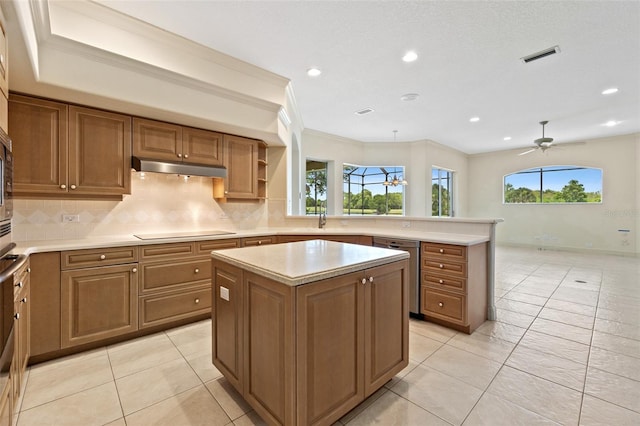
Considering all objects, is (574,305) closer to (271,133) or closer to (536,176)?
(271,133)

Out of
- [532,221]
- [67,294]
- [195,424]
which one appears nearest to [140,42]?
[67,294]

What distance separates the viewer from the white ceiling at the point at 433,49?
2455mm

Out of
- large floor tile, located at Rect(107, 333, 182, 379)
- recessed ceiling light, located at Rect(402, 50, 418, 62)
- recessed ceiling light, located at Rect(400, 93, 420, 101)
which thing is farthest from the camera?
recessed ceiling light, located at Rect(400, 93, 420, 101)

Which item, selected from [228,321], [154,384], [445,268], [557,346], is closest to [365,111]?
[445,268]

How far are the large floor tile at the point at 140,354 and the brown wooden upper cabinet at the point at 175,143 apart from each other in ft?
5.99

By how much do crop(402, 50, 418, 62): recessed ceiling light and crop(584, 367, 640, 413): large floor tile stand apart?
10.9 ft

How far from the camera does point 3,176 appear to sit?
1609mm

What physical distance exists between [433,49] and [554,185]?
24.2ft

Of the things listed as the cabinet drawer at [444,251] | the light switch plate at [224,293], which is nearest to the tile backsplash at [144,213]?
the light switch plate at [224,293]

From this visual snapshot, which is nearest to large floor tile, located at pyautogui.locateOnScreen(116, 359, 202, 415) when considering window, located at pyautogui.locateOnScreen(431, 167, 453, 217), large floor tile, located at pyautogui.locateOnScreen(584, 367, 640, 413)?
large floor tile, located at pyautogui.locateOnScreen(584, 367, 640, 413)

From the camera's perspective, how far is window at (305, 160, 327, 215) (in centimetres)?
674

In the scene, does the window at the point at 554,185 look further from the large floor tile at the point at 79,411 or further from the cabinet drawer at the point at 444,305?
the large floor tile at the point at 79,411

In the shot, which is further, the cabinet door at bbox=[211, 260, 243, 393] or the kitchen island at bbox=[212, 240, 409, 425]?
the cabinet door at bbox=[211, 260, 243, 393]

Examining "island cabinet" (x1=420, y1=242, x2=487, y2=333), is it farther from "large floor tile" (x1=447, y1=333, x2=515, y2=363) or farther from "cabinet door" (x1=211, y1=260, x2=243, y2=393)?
"cabinet door" (x1=211, y1=260, x2=243, y2=393)
